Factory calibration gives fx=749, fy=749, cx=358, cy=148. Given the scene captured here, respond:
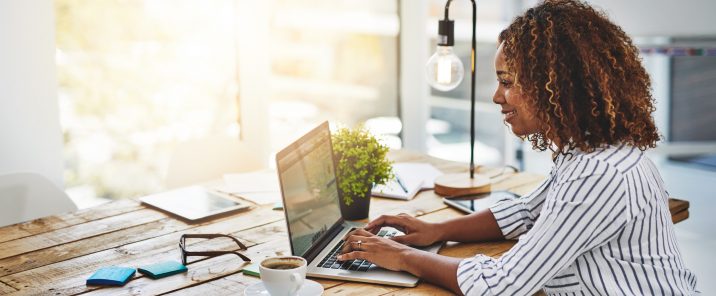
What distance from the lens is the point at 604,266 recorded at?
1.32 meters

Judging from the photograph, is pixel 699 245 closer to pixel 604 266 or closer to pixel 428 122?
pixel 428 122

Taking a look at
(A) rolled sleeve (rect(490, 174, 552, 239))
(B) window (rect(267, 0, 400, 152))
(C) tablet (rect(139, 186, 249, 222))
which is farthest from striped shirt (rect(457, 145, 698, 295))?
(B) window (rect(267, 0, 400, 152))

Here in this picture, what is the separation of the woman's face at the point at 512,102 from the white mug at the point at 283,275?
0.51 metres

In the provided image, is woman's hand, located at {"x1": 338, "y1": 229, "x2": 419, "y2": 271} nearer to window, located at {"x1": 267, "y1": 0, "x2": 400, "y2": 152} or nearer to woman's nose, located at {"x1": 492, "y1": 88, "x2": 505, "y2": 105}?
woman's nose, located at {"x1": 492, "y1": 88, "x2": 505, "y2": 105}

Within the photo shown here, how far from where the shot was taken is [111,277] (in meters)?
1.50

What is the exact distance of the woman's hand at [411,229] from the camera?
66.1 inches

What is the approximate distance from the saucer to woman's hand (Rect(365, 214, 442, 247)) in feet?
1.05

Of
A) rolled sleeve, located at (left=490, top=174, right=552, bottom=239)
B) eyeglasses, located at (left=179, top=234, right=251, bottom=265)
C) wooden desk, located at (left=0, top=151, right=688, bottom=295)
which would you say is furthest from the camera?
rolled sleeve, located at (left=490, top=174, right=552, bottom=239)

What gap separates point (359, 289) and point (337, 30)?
237 cm

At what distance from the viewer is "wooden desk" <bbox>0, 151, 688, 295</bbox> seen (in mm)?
1477

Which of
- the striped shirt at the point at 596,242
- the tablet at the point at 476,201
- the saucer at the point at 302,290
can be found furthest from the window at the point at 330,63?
the striped shirt at the point at 596,242

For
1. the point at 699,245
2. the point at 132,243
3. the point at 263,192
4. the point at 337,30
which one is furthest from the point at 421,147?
the point at 132,243

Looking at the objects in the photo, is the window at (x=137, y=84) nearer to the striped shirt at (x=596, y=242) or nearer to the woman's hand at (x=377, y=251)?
the woman's hand at (x=377, y=251)

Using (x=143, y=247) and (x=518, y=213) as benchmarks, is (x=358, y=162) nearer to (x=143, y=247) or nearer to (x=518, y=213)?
(x=518, y=213)
